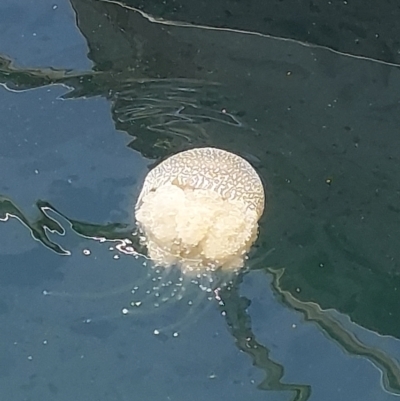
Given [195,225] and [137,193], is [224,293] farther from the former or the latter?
[137,193]

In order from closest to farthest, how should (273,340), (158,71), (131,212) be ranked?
(273,340), (131,212), (158,71)

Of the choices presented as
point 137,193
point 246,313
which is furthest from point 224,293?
point 137,193

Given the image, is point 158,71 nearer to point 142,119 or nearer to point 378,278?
point 142,119

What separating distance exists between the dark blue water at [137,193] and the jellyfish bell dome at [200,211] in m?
0.04

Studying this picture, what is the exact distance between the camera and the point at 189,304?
4.85 feet

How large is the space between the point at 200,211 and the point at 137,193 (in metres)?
0.18

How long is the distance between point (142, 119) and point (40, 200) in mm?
284

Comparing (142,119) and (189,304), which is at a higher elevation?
(142,119)

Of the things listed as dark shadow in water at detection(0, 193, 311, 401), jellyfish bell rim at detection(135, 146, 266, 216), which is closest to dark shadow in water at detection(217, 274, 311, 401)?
dark shadow in water at detection(0, 193, 311, 401)

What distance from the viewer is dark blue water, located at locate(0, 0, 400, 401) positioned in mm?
1405

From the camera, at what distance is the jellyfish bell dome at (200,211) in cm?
147

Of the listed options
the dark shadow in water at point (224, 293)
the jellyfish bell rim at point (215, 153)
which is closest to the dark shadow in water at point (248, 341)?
the dark shadow in water at point (224, 293)

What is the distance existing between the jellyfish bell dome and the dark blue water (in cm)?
4

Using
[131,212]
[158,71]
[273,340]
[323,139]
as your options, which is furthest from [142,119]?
[273,340]
